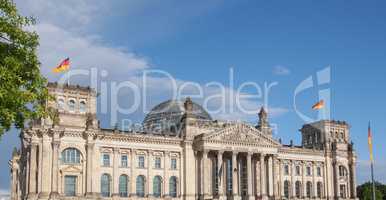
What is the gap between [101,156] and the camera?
8394 cm

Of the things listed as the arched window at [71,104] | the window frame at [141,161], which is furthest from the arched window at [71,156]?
the window frame at [141,161]

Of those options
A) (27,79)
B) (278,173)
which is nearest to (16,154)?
(278,173)

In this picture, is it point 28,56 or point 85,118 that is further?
point 85,118

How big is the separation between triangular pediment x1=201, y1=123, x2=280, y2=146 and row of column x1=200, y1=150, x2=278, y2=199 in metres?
2.13

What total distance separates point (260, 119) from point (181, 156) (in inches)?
742

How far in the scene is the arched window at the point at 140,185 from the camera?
86938mm

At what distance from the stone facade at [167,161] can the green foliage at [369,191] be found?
22855mm

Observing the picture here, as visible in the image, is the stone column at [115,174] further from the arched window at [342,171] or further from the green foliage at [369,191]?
the green foliage at [369,191]

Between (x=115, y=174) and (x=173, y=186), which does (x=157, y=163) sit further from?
(x=115, y=174)

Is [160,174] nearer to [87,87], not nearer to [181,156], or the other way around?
[181,156]

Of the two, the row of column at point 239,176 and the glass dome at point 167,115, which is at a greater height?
the glass dome at point 167,115

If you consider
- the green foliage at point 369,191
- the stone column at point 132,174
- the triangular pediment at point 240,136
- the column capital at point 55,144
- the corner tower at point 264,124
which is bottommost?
the green foliage at point 369,191

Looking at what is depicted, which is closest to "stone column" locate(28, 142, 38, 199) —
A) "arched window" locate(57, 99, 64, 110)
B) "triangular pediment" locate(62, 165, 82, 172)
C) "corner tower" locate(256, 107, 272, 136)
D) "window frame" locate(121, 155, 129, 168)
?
"triangular pediment" locate(62, 165, 82, 172)

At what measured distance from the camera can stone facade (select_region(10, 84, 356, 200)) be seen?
79.7m
